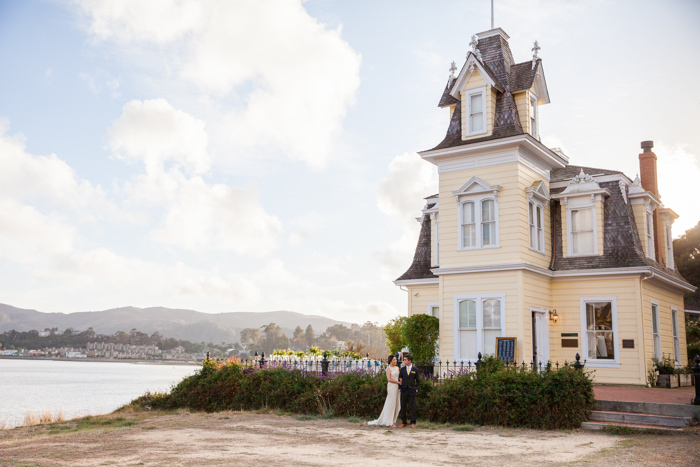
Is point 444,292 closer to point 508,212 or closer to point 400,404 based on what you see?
point 508,212

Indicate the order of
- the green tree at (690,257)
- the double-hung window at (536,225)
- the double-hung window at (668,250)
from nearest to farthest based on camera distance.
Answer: the double-hung window at (536,225) < the double-hung window at (668,250) < the green tree at (690,257)

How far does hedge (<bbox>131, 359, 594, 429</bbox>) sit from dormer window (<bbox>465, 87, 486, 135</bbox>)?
8502 mm

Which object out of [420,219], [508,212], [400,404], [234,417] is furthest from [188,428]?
[420,219]

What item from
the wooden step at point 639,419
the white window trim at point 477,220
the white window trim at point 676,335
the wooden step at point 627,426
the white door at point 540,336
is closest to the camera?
the wooden step at point 627,426

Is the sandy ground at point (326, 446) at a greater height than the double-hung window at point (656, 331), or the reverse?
the double-hung window at point (656, 331)

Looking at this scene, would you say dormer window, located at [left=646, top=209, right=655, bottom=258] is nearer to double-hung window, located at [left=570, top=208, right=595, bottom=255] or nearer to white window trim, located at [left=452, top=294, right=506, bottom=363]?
double-hung window, located at [left=570, top=208, right=595, bottom=255]

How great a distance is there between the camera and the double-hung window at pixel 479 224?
19594 mm

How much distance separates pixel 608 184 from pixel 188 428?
16474mm

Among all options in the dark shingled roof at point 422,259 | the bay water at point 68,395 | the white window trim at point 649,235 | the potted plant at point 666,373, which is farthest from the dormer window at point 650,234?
the bay water at point 68,395

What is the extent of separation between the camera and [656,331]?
21203 millimetres

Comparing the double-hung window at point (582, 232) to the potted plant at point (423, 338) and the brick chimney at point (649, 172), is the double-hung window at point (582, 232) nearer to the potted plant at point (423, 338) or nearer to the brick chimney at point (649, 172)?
the brick chimney at point (649, 172)

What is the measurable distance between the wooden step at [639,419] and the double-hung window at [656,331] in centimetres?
858

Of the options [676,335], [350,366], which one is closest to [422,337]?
[350,366]

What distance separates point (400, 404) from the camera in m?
14.5
